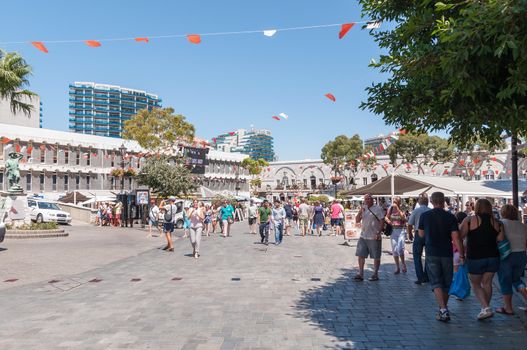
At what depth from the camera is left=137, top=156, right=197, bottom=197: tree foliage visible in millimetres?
36125

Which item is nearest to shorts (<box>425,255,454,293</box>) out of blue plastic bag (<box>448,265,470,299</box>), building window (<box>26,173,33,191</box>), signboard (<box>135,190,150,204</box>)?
blue plastic bag (<box>448,265,470,299</box>)

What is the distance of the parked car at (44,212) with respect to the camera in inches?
1119

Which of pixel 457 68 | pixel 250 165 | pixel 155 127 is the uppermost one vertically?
pixel 155 127

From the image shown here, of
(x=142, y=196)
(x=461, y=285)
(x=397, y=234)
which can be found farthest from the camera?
(x=142, y=196)

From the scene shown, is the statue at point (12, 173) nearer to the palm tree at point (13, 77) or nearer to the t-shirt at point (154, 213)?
the palm tree at point (13, 77)

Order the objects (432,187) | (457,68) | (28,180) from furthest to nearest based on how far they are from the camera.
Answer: (28,180), (432,187), (457,68)

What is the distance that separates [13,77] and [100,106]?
179829 mm

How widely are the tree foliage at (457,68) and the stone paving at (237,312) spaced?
2.56m

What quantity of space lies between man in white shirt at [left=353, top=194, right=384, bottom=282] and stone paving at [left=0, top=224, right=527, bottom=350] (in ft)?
1.25

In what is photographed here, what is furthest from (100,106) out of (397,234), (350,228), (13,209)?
(397,234)

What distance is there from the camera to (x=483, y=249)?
6.21m

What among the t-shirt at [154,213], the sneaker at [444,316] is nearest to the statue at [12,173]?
the t-shirt at [154,213]

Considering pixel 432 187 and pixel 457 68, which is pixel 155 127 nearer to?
pixel 432 187

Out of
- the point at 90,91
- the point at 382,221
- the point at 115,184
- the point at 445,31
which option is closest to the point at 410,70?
the point at 445,31
